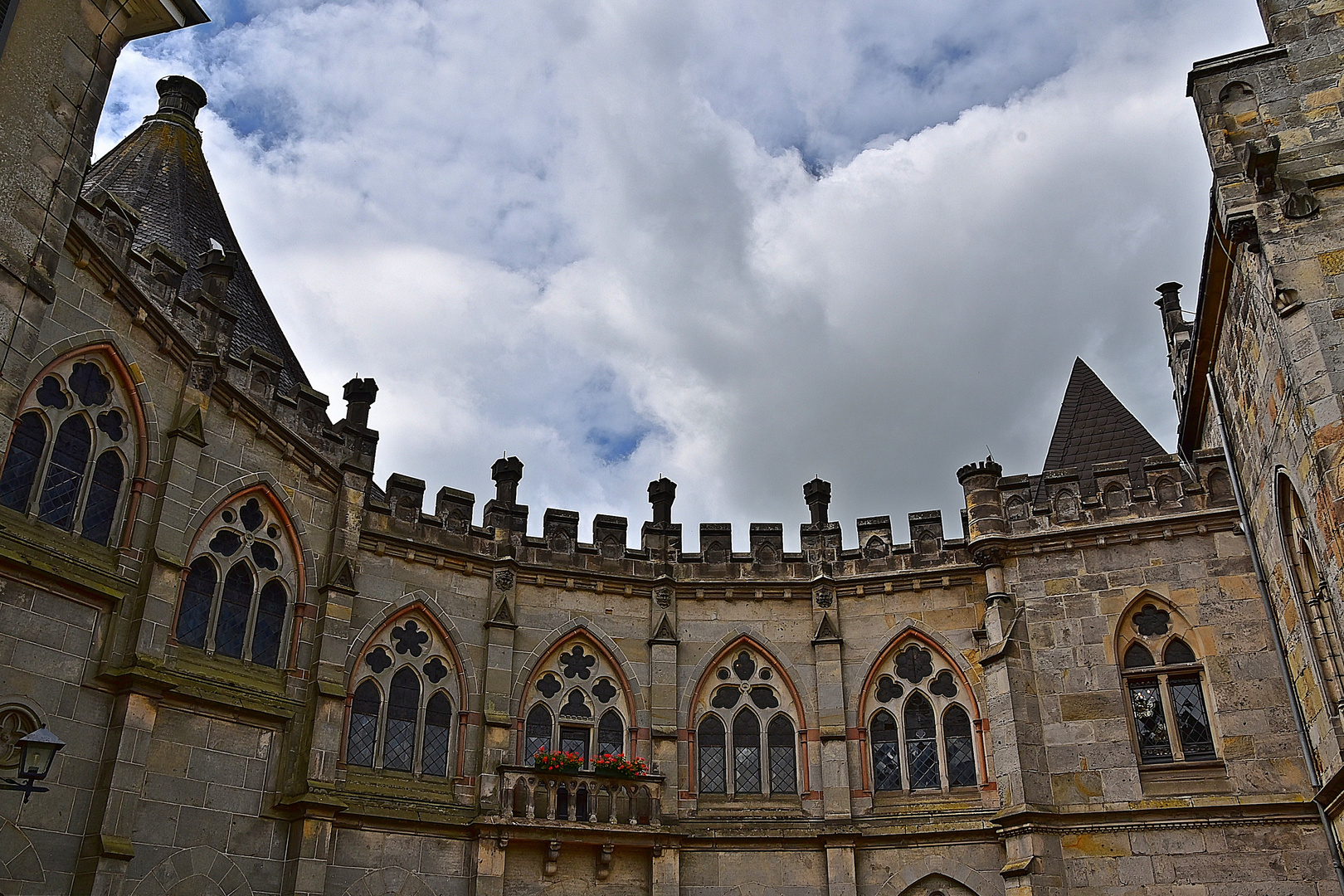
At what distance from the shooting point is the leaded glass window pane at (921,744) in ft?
55.0

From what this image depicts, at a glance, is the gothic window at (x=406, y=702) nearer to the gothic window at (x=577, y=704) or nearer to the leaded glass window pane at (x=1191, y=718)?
the gothic window at (x=577, y=704)

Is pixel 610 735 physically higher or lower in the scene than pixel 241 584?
lower

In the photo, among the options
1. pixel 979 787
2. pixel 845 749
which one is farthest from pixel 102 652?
pixel 979 787

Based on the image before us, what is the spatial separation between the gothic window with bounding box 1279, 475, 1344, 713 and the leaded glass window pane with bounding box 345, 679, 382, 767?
11.9 metres

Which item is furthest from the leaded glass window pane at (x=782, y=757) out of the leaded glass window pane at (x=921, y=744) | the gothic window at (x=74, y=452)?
the gothic window at (x=74, y=452)

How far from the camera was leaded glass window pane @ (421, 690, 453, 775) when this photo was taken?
1581 centimetres

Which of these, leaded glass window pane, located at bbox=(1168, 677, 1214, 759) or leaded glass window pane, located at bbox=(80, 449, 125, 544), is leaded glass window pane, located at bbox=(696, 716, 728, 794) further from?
leaded glass window pane, located at bbox=(80, 449, 125, 544)

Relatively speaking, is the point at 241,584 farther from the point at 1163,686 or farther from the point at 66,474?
the point at 1163,686

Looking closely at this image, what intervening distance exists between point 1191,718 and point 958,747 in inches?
130

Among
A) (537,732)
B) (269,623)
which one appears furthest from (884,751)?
(269,623)

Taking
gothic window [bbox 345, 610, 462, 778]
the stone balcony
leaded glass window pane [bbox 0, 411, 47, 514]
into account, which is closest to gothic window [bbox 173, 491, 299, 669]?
gothic window [bbox 345, 610, 462, 778]

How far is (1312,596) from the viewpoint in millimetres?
12664

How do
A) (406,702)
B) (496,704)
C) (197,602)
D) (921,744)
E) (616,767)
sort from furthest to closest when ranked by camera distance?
(921,744), (496,704), (616,767), (406,702), (197,602)

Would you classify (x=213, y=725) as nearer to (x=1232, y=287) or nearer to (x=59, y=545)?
(x=59, y=545)
